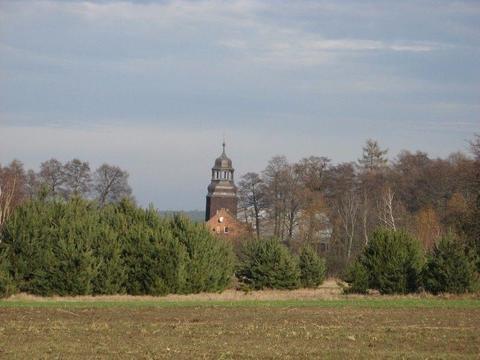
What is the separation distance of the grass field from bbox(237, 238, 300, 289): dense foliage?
16.1m

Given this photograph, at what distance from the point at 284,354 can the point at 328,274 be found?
177ft

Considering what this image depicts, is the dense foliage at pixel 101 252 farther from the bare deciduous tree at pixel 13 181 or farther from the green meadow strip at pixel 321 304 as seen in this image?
the bare deciduous tree at pixel 13 181

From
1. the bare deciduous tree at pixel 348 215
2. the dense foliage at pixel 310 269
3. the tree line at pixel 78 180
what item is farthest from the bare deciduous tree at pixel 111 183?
the dense foliage at pixel 310 269

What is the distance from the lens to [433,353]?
18.8m

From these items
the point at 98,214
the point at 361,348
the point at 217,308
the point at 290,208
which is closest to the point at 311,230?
the point at 290,208

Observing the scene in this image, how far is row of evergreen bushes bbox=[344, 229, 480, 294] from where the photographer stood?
4316cm

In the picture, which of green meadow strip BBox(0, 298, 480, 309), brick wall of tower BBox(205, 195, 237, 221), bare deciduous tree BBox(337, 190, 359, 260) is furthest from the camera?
brick wall of tower BBox(205, 195, 237, 221)

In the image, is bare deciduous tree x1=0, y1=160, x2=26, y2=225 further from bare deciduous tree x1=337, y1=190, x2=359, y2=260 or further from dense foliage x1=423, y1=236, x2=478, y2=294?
dense foliage x1=423, y1=236, x2=478, y2=294

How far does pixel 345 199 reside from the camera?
93.4m

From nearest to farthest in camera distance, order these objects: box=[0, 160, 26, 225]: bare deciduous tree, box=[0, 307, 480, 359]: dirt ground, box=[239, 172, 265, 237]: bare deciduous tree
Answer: box=[0, 307, 480, 359]: dirt ground → box=[0, 160, 26, 225]: bare deciduous tree → box=[239, 172, 265, 237]: bare deciduous tree

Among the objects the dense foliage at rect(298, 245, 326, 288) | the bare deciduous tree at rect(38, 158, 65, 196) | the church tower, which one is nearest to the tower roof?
the church tower

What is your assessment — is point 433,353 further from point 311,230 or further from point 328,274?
point 311,230

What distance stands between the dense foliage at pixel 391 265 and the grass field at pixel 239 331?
9526mm

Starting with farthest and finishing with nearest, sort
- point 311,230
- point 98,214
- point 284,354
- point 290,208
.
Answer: point 290,208 → point 311,230 → point 98,214 → point 284,354
